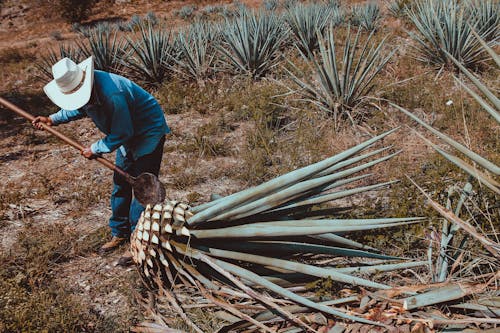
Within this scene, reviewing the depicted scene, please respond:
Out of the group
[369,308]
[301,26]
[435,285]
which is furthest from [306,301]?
[301,26]

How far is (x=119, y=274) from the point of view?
3496mm

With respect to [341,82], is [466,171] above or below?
above

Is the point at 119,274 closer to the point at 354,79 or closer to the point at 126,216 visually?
the point at 126,216

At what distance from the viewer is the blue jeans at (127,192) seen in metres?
3.55

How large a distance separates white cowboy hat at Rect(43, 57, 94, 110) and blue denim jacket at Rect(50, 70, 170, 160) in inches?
4.1

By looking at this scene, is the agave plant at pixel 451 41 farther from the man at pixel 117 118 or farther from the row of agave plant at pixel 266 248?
the row of agave plant at pixel 266 248

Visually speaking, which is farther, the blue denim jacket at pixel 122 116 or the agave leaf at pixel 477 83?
the blue denim jacket at pixel 122 116

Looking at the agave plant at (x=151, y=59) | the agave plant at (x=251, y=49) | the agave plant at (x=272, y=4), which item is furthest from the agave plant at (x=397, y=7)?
the agave plant at (x=272, y=4)

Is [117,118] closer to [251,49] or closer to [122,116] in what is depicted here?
[122,116]

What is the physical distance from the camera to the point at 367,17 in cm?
1062

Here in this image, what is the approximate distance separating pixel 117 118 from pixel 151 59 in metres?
5.04

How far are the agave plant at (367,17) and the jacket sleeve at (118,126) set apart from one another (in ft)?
27.3

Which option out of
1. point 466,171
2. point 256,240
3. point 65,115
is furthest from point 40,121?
point 466,171

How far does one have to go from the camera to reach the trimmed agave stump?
218 centimetres
